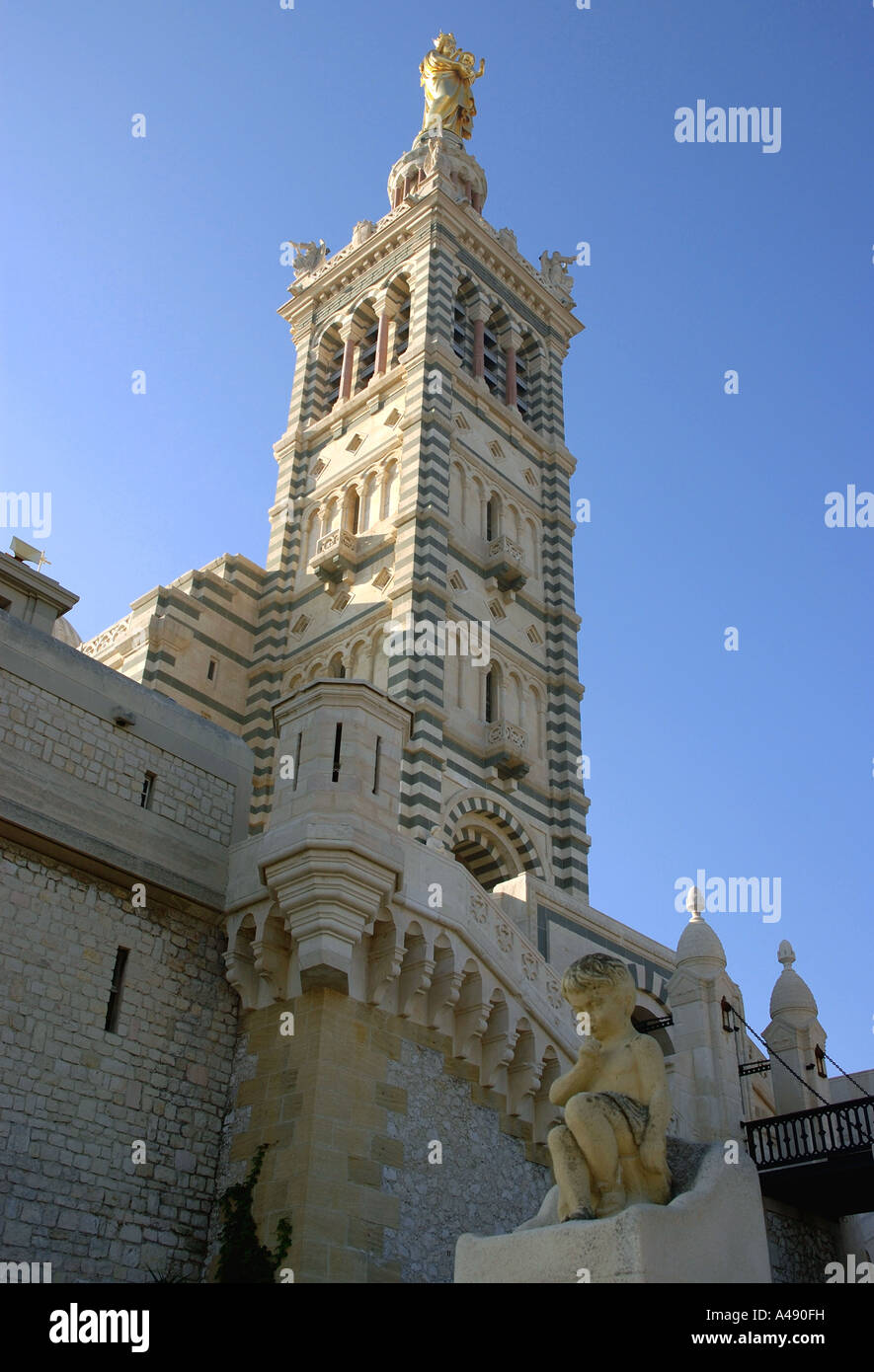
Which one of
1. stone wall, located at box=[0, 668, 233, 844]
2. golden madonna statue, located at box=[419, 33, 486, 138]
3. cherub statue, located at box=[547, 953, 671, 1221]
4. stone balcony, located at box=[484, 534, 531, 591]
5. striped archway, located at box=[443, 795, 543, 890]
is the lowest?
cherub statue, located at box=[547, 953, 671, 1221]

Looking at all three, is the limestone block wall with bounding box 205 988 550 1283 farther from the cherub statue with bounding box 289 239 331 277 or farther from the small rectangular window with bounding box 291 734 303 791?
the cherub statue with bounding box 289 239 331 277

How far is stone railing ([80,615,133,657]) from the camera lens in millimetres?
31312

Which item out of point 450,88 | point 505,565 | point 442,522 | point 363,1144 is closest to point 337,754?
point 363,1144

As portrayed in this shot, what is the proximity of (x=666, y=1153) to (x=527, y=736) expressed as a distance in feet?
69.7

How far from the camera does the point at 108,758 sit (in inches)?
571

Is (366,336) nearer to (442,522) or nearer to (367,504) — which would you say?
(367,504)

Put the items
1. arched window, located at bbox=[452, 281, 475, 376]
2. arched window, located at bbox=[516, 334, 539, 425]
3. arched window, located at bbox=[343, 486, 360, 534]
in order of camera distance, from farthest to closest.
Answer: arched window, located at bbox=[516, 334, 539, 425]
arched window, located at bbox=[452, 281, 475, 376]
arched window, located at bbox=[343, 486, 360, 534]

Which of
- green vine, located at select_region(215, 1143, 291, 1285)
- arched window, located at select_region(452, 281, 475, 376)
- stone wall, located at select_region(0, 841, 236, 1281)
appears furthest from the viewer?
arched window, located at select_region(452, 281, 475, 376)

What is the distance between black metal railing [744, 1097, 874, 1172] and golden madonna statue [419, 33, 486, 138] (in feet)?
114

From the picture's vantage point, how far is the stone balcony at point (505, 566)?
99.3ft

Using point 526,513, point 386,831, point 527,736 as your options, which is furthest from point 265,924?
point 526,513

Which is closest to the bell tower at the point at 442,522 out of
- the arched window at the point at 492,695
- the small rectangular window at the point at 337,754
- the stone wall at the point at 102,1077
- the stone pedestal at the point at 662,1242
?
the arched window at the point at 492,695

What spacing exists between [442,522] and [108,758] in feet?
52.7

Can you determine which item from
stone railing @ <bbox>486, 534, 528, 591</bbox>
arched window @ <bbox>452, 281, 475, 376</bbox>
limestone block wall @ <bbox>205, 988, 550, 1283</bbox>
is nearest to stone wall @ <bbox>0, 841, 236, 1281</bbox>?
limestone block wall @ <bbox>205, 988, 550, 1283</bbox>
